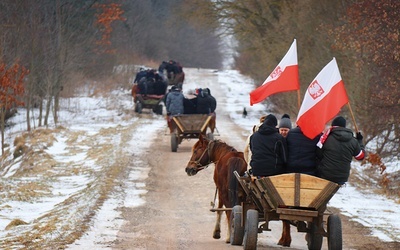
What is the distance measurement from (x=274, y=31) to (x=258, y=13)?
3505 millimetres

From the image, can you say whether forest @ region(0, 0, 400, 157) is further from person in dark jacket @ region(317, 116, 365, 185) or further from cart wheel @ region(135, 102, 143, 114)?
person in dark jacket @ region(317, 116, 365, 185)

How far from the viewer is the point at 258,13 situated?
134ft

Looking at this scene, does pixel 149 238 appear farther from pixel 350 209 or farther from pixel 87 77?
pixel 87 77

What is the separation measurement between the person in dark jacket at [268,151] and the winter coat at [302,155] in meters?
0.09

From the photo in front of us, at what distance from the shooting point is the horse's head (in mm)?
13438

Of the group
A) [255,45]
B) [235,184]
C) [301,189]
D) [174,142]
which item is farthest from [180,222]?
[255,45]

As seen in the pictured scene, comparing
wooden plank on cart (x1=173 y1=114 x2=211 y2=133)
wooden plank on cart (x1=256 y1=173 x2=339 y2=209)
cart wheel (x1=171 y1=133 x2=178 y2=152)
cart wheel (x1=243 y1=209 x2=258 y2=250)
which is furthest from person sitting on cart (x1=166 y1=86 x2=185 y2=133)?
wooden plank on cart (x1=256 y1=173 x2=339 y2=209)

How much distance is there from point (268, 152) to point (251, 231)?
1.10 metres

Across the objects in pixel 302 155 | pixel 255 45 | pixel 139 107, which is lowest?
pixel 139 107

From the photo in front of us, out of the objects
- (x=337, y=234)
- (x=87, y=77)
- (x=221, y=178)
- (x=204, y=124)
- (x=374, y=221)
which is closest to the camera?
(x=337, y=234)

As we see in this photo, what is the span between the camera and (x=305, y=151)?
11.0m

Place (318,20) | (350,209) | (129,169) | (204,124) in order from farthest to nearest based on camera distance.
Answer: (318,20)
(204,124)
(129,169)
(350,209)

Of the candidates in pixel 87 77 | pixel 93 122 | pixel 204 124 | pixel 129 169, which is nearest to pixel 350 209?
pixel 129 169

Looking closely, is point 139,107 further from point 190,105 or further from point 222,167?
point 222,167
